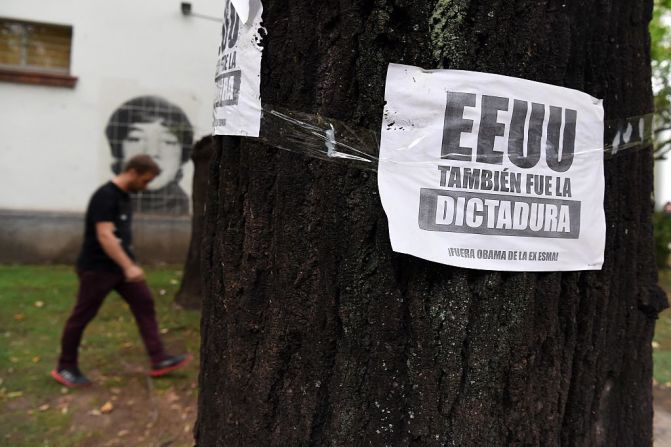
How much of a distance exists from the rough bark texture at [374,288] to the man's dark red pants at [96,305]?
9.75 ft

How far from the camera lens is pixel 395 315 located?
1.66m

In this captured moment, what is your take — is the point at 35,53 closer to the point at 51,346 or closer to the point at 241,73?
the point at 51,346

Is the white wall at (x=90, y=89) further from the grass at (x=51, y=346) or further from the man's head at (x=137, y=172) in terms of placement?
the man's head at (x=137, y=172)

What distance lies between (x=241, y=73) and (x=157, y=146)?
24.6ft

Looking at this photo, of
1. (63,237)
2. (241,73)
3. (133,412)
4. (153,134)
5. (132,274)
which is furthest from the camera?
(153,134)

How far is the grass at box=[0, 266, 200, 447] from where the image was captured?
12.7 ft

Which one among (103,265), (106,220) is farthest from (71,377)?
(106,220)

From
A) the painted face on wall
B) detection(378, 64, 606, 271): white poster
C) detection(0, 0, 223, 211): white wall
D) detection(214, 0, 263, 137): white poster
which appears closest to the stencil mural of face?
the painted face on wall

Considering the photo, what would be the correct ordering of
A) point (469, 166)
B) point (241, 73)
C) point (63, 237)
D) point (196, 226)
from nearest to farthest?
point (469, 166) < point (241, 73) < point (196, 226) < point (63, 237)

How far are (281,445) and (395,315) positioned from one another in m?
0.53

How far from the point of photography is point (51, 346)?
538cm

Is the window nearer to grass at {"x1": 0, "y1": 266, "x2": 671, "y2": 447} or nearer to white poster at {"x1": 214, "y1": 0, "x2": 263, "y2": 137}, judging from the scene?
grass at {"x1": 0, "y1": 266, "x2": 671, "y2": 447}

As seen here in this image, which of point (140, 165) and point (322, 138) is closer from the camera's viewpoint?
point (322, 138)

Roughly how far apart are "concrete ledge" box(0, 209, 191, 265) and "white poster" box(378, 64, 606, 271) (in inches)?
313
